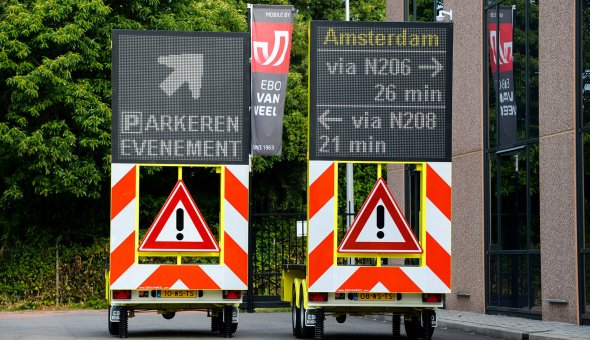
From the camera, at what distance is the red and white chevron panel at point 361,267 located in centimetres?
1548

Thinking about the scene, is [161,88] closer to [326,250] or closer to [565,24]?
[326,250]

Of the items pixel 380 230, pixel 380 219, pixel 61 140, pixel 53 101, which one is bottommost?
pixel 380 230

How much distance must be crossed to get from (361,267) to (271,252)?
41.3 feet

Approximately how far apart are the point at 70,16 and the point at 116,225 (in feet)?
45.3

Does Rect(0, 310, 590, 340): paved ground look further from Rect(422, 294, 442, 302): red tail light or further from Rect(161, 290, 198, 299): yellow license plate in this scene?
Rect(422, 294, 442, 302): red tail light

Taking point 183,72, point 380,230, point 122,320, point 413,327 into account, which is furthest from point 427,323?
point 183,72

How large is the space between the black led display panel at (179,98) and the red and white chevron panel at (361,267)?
62.2 inches

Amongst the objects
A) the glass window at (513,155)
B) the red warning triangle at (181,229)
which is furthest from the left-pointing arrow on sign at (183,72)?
the glass window at (513,155)

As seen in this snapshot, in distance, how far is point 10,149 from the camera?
2845 centimetres

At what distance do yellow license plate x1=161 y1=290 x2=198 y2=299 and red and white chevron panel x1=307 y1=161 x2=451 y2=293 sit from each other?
182 cm

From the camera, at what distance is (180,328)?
64.8 feet

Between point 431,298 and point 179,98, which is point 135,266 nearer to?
point 179,98

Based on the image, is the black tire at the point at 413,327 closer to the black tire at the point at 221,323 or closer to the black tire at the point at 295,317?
the black tire at the point at 295,317

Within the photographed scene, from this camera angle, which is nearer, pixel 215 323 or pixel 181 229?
pixel 181 229
